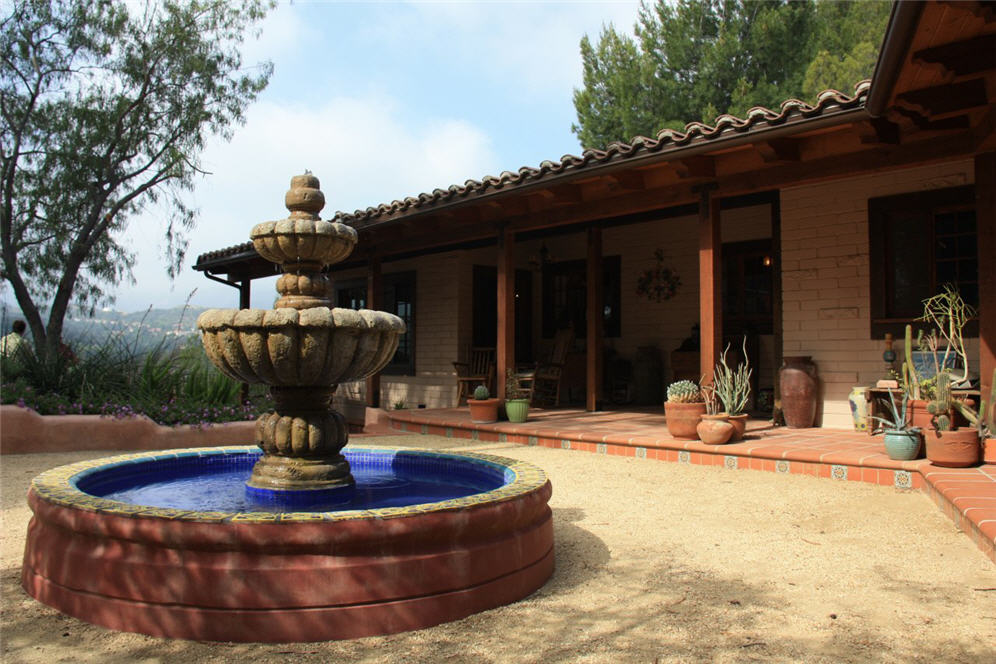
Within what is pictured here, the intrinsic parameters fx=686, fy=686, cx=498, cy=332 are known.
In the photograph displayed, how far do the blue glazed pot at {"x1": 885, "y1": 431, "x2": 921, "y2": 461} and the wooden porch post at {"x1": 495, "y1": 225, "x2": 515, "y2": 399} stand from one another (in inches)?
165

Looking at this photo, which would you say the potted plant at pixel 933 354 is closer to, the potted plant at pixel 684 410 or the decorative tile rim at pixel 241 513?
the potted plant at pixel 684 410

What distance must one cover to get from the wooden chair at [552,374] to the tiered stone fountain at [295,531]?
6.21 metres

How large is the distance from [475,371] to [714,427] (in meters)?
5.34

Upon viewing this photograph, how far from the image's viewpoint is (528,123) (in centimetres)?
1095

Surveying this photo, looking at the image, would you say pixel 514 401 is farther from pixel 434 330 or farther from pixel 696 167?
pixel 434 330

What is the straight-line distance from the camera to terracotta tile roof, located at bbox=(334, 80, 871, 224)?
4.77 m

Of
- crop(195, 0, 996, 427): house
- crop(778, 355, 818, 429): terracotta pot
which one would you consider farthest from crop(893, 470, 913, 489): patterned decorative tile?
crop(778, 355, 818, 429): terracotta pot

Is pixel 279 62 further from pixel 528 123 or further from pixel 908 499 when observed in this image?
pixel 908 499

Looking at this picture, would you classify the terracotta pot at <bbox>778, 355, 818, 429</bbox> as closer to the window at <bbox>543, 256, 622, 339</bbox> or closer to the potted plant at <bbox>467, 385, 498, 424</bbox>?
the potted plant at <bbox>467, 385, 498, 424</bbox>

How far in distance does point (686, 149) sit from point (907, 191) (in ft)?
7.67

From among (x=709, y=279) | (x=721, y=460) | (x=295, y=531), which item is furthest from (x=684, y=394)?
(x=295, y=531)

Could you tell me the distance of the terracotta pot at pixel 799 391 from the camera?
6.37 meters

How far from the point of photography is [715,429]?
5527mm

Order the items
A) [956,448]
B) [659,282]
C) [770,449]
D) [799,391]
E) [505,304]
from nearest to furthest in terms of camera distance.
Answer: [956,448]
[770,449]
[799,391]
[505,304]
[659,282]
